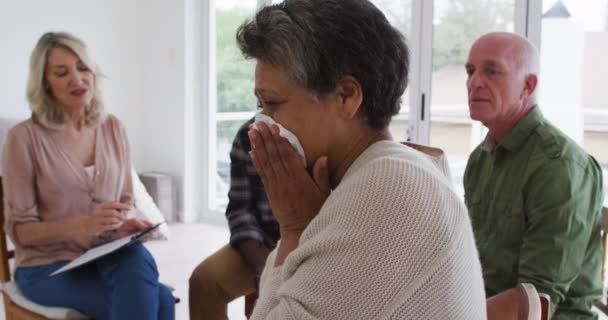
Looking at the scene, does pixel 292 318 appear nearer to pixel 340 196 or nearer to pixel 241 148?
pixel 340 196

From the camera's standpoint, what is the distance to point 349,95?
0.96 m

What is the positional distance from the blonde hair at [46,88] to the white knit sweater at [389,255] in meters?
1.52

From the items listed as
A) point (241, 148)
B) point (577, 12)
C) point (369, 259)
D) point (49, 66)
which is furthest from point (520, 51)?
point (577, 12)

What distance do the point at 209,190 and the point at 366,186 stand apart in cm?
465

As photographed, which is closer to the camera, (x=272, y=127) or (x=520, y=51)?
(x=272, y=127)

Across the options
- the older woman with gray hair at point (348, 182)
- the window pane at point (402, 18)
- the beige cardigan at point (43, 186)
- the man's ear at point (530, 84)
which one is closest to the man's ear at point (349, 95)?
the older woman with gray hair at point (348, 182)

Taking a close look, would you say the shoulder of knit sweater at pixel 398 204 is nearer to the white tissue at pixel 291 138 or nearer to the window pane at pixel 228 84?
the white tissue at pixel 291 138

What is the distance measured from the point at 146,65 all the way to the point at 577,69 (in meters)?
3.44

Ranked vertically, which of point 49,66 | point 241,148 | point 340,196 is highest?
point 49,66

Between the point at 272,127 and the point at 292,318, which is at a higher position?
the point at 272,127

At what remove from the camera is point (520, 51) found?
1.90m

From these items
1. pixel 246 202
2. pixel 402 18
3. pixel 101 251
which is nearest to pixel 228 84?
pixel 402 18

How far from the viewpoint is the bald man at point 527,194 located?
150 centimetres

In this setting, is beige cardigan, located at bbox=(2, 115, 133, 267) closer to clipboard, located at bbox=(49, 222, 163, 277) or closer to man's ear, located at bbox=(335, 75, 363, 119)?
clipboard, located at bbox=(49, 222, 163, 277)
